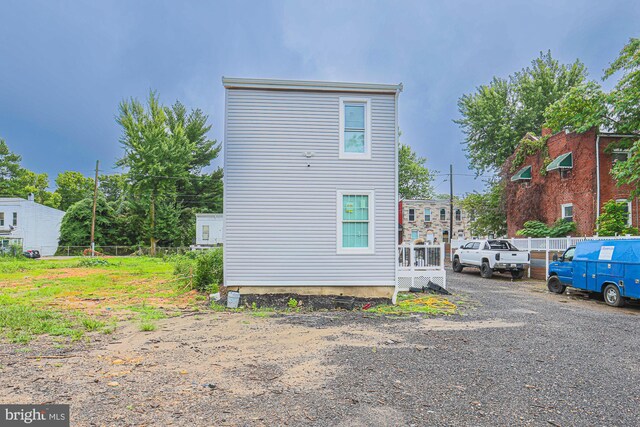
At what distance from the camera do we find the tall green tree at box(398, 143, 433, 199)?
48.0m

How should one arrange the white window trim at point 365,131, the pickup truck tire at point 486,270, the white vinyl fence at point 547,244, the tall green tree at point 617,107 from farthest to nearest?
the pickup truck tire at point 486,270, the white vinyl fence at point 547,244, the tall green tree at point 617,107, the white window trim at point 365,131

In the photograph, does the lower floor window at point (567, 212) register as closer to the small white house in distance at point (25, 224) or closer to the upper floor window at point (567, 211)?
the upper floor window at point (567, 211)

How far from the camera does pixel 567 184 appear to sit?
759 inches

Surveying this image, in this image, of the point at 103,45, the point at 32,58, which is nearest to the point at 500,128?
the point at 103,45

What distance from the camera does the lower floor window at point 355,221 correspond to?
9625 mm

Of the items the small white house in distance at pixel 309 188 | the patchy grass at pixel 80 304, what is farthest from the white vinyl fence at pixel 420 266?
the patchy grass at pixel 80 304

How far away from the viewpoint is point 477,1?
22.2 meters

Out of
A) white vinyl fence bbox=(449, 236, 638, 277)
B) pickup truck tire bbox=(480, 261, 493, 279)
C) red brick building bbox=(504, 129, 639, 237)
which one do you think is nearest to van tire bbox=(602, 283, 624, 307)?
white vinyl fence bbox=(449, 236, 638, 277)

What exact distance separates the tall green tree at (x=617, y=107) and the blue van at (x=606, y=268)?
5190 millimetres

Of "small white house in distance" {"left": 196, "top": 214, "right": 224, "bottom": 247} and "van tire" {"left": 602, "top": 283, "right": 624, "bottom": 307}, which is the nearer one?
"van tire" {"left": 602, "top": 283, "right": 624, "bottom": 307}

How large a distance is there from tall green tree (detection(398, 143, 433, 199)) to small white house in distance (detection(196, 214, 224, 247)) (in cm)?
2522

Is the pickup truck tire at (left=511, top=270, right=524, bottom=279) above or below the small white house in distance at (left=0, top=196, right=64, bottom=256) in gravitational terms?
below

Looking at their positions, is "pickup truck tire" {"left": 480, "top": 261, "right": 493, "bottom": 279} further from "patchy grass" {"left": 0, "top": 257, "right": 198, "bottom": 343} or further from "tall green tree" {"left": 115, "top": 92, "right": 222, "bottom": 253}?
"tall green tree" {"left": 115, "top": 92, "right": 222, "bottom": 253}

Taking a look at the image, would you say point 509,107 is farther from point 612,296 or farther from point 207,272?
point 207,272
